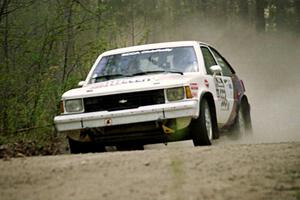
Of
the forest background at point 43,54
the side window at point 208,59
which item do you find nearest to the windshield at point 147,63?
the side window at point 208,59

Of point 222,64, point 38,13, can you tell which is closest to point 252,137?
point 222,64

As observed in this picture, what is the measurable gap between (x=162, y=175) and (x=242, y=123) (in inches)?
252

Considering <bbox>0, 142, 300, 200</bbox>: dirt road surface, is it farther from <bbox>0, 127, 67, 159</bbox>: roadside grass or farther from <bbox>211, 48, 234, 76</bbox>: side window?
<bbox>211, 48, 234, 76</bbox>: side window

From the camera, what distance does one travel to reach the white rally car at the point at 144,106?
8125mm

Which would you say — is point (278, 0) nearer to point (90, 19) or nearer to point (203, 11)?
point (203, 11)

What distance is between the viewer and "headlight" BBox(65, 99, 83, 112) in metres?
8.48

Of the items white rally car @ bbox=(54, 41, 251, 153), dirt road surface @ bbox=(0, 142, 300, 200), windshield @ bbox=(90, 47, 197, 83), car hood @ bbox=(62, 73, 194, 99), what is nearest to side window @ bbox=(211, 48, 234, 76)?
windshield @ bbox=(90, 47, 197, 83)

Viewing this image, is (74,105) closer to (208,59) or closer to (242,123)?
(208,59)

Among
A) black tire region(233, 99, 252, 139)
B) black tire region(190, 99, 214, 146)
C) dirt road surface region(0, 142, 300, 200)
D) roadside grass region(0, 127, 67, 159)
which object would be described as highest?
dirt road surface region(0, 142, 300, 200)

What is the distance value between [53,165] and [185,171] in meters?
1.56

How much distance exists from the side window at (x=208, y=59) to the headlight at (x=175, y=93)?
1496mm

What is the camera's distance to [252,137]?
1184cm

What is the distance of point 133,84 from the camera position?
8.46 metres

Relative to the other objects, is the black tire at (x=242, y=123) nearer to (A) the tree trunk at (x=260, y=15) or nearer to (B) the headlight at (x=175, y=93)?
(B) the headlight at (x=175, y=93)
